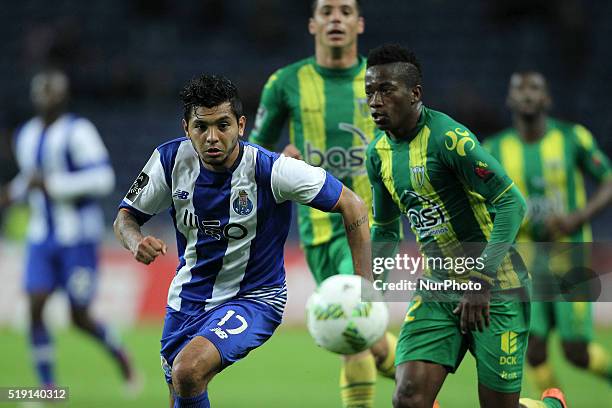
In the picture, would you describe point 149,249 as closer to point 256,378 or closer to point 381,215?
point 381,215

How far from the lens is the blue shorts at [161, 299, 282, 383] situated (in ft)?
15.4

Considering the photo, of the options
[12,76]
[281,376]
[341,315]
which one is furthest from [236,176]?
[12,76]

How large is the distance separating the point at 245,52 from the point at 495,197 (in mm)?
12962

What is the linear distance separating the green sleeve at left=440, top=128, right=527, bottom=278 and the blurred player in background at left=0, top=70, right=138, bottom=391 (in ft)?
15.2

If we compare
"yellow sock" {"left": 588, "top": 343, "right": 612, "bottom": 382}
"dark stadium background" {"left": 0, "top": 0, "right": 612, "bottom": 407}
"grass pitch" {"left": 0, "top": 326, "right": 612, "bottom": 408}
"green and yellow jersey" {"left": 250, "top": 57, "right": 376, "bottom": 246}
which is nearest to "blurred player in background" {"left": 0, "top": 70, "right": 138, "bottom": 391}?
"grass pitch" {"left": 0, "top": 326, "right": 612, "bottom": 408}

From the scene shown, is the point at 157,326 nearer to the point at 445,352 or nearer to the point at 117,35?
the point at 117,35

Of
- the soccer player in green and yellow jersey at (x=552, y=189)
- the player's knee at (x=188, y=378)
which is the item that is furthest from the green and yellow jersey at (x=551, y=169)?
the player's knee at (x=188, y=378)

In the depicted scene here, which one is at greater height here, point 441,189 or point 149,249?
point 441,189

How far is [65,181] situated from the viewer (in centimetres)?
873

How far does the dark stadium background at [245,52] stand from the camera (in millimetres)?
15742

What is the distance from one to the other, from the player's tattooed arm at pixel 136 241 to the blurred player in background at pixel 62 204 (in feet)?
11.7

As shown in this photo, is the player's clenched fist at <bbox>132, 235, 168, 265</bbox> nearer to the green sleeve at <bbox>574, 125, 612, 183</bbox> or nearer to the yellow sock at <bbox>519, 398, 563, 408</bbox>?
the yellow sock at <bbox>519, 398, 563, 408</bbox>

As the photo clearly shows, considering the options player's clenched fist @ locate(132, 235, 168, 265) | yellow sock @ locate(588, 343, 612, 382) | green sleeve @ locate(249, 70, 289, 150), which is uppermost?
green sleeve @ locate(249, 70, 289, 150)

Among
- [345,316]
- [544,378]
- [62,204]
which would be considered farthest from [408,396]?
[62,204]
